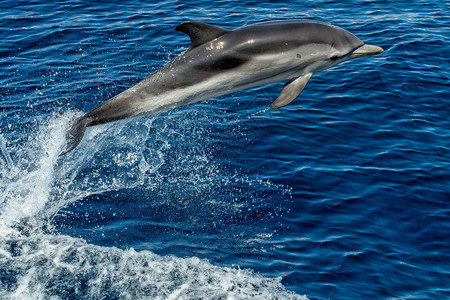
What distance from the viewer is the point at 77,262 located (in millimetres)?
9141

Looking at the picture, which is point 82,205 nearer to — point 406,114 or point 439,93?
point 406,114

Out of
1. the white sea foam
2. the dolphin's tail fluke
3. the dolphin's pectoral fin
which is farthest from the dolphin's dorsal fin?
the white sea foam

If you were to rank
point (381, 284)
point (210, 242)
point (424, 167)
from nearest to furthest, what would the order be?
point (381, 284) < point (210, 242) < point (424, 167)

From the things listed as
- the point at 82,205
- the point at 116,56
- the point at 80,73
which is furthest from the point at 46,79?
the point at 82,205

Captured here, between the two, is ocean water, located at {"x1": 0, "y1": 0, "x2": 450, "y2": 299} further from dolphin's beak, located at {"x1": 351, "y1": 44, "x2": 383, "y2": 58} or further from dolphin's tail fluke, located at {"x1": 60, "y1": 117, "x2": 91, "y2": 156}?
dolphin's beak, located at {"x1": 351, "y1": 44, "x2": 383, "y2": 58}

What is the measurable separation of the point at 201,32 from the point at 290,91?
5.60ft

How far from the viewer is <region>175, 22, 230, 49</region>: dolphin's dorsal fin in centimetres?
829

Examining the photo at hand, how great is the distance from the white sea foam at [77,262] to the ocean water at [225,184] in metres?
0.03

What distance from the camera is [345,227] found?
1021cm

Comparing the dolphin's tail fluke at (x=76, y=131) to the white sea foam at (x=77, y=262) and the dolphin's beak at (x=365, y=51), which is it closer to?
the white sea foam at (x=77, y=262)

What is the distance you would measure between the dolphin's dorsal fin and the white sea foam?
3.61 metres

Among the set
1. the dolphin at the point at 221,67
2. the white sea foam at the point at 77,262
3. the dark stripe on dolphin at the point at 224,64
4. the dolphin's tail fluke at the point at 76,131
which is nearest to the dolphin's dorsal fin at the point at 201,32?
the dolphin at the point at 221,67

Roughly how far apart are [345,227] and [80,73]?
8.80 metres

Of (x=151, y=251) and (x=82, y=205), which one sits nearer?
(x=151, y=251)
